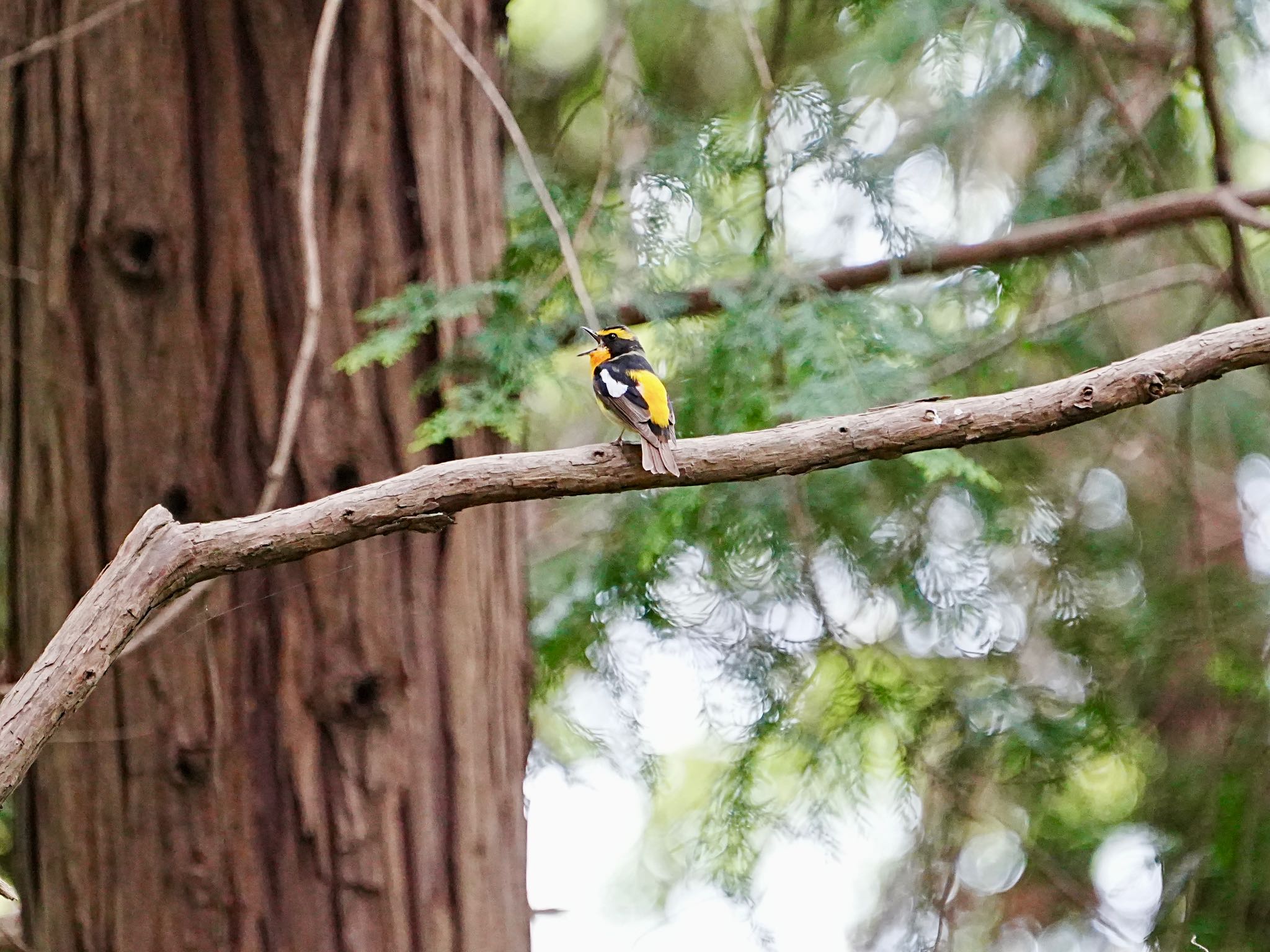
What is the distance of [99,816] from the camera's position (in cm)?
321

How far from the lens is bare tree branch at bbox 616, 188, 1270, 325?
3.65 m

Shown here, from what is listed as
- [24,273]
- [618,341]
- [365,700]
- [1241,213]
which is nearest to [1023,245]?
[1241,213]

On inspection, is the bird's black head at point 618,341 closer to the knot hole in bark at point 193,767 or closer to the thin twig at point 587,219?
the thin twig at point 587,219

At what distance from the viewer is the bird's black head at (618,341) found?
3660mm

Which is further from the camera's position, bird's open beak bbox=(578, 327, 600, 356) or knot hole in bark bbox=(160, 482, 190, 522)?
knot hole in bark bbox=(160, 482, 190, 522)

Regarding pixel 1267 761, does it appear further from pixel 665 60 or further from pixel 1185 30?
pixel 665 60

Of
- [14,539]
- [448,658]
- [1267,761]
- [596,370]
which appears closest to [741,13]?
[596,370]

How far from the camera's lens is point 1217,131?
12.6 feet

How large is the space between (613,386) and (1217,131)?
6.95ft

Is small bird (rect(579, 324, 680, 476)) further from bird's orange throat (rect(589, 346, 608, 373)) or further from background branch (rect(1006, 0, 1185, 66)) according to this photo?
background branch (rect(1006, 0, 1185, 66))

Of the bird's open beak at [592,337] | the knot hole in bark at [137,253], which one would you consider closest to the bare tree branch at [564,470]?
the bird's open beak at [592,337]

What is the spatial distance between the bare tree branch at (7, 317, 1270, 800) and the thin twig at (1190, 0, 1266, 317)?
1.80 metres

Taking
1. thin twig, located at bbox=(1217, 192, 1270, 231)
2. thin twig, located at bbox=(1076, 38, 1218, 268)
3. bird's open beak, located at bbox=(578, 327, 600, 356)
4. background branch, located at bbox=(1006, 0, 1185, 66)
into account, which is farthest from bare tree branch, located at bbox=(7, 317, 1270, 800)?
background branch, located at bbox=(1006, 0, 1185, 66)

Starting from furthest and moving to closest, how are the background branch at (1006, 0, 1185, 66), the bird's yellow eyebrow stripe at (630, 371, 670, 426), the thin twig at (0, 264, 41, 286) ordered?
the background branch at (1006, 0, 1185, 66), the thin twig at (0, 264, 41, 286), the bird's yellow eyebrow stripe at (630, 371, 670, 426)
